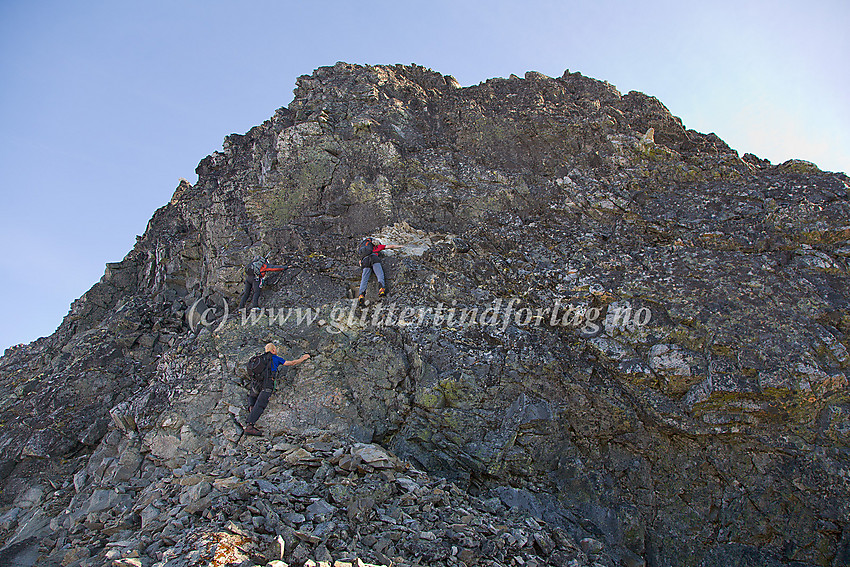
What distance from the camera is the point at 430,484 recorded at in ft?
25.5

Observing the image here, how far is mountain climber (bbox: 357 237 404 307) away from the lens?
10.3 m

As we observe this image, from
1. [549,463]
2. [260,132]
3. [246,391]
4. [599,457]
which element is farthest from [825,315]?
[260,132]

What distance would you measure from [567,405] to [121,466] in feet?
27.5

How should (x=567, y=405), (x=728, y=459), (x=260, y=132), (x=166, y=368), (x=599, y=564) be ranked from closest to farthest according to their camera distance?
(x=599, y=564) < (x=728, y=459) < (x=567, y=405) < (x=166, y=368) < (x=260, y=132)

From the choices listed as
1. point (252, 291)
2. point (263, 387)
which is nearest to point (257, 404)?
point (263, 387)

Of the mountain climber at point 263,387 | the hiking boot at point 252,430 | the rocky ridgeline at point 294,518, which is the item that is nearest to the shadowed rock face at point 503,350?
the rocky ridgeline at point 294,518

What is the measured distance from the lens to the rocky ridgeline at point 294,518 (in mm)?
6086

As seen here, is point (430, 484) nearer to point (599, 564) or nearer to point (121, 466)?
point (599, 564)

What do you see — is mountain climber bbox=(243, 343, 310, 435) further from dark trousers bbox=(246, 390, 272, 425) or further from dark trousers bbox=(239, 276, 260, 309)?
dark trousers bbox=(239, 276, 260, 309)

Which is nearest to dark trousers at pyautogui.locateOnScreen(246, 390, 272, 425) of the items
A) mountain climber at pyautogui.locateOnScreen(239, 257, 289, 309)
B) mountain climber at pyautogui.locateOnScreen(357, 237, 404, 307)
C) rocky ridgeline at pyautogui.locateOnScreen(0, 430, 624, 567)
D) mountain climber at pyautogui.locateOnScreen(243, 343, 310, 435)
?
mountain climber at pyautogui.locateOnScreen(243, 343, 310, 435)

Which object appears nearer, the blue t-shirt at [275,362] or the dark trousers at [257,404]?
the dark trousers at [257,404]

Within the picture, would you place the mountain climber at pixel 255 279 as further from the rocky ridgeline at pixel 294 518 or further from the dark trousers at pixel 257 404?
the rocky ridgeline at pixel 294 518

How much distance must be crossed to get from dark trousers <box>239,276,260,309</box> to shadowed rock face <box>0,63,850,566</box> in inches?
13.2

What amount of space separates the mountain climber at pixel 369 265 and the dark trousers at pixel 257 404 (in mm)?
2691
